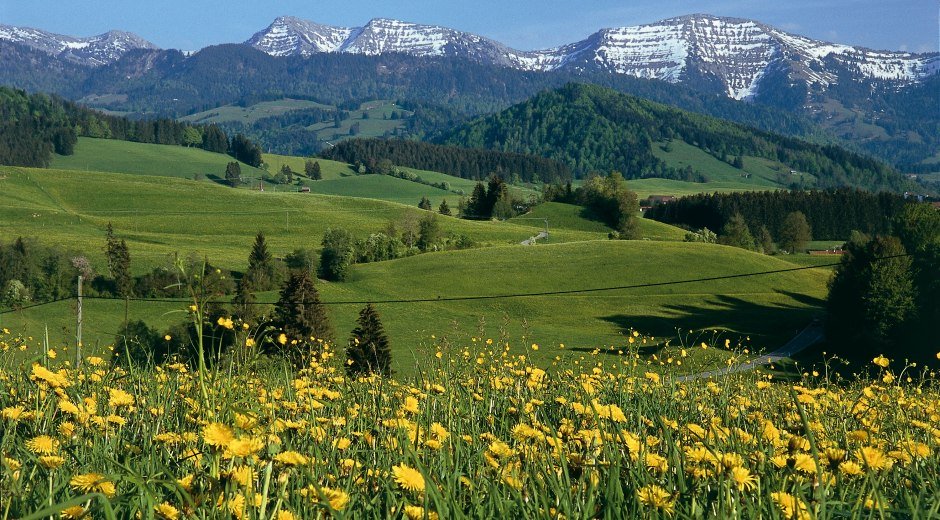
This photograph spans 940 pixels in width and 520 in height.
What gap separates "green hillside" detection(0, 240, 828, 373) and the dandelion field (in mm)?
50974

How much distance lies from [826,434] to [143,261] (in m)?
88.8

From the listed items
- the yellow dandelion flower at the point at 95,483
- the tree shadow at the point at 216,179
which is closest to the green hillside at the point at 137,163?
the tree shadow at the point at 216,179

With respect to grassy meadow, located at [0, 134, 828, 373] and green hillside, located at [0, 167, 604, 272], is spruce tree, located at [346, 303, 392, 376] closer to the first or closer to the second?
grassy meadow, located at [0, 134, 828, 373]

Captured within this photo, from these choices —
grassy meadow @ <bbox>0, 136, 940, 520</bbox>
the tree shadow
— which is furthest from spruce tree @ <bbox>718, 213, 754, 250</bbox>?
grassy meadow @ <bbox>0, 136, 940, 520</bbox>

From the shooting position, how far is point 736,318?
76.0 metres

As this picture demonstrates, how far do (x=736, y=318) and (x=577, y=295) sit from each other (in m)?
15.7

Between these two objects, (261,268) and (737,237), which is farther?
(737,237)

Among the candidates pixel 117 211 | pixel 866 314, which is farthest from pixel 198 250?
pixel 866 314

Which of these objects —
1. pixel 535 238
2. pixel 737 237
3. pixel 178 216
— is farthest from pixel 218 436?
pixel 737 237

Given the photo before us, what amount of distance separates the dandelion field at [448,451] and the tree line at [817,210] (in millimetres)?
158510

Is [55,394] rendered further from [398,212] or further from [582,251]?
[398,212]

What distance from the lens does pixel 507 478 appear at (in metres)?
2.57

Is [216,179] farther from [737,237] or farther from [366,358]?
[366,358]

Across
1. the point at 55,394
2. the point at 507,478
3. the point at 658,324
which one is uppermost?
the point at 507,478
